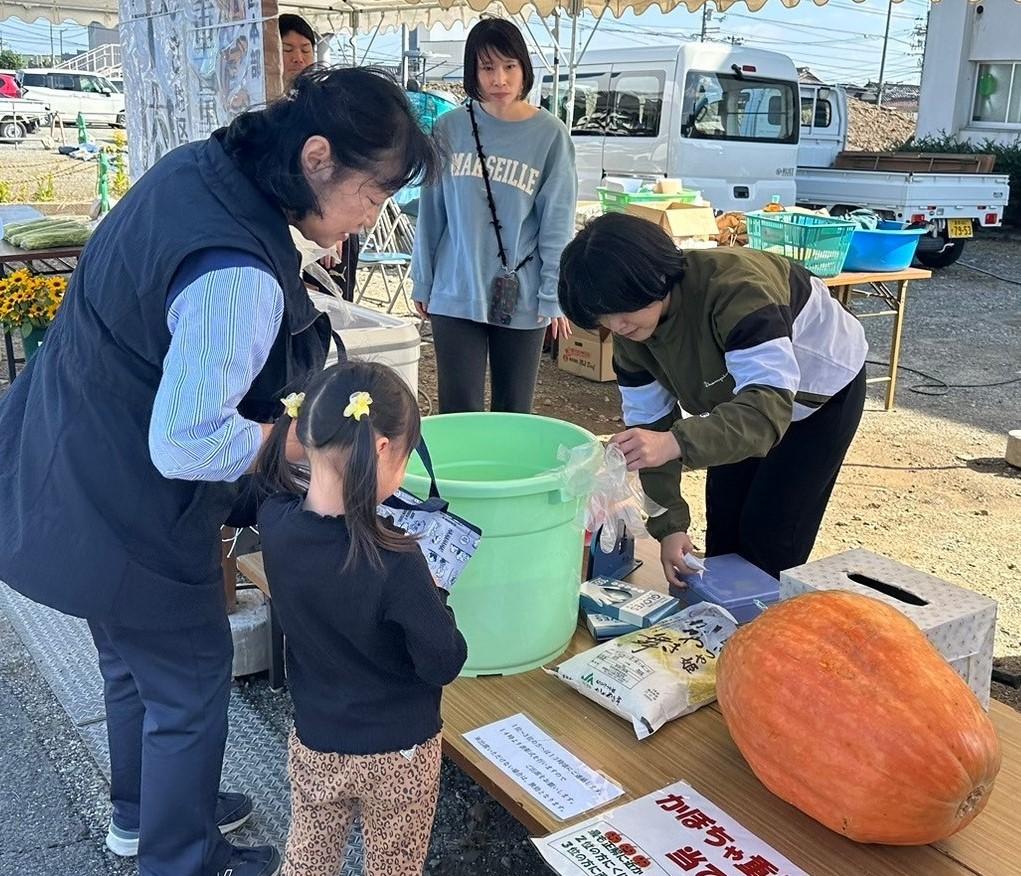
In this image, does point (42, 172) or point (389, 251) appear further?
point (42, 172)

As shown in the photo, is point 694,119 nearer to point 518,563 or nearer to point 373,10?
point 373,10

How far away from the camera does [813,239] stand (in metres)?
4.93

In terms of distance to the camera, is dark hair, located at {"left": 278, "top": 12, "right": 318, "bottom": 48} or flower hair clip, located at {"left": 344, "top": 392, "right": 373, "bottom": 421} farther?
dark hair, located at {"left": 278, "top": 12, "right": 318, "bottom": 48}

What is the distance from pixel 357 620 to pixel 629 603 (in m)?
0.84

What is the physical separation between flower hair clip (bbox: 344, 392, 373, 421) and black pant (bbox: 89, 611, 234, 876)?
0.56 meters

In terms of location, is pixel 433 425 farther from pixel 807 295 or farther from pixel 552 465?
pixel 807 295

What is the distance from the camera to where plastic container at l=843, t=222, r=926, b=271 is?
17.5 feet

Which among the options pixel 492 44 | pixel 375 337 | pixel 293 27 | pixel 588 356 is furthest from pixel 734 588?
pixel 588 356

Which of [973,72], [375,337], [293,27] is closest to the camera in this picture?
[375,337]

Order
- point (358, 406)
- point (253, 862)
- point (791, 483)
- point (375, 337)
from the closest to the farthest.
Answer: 1. point (358, 406)
2. point (253, 862)
3. point (791, 483)
4. point (375, 337)

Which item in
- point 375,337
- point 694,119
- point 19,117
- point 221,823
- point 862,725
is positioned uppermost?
point 19,117

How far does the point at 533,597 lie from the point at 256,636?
3.46 ft

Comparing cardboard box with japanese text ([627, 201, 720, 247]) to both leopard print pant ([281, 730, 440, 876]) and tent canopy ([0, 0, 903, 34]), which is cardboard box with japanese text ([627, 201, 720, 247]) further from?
leopard print pant ([281, 730, 440, 876])

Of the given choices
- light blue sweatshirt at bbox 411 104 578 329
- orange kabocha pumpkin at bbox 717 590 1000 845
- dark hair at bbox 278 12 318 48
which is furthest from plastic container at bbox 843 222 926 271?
orange kabocha pumpkin at bbox 717 590 1000 845
